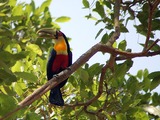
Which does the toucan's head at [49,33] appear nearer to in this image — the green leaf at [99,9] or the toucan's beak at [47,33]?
the toucan's beak at [47,33]

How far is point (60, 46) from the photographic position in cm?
Result: 390

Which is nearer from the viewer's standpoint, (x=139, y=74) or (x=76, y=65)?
(x=76, y=65)

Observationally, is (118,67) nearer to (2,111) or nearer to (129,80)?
(129,80)

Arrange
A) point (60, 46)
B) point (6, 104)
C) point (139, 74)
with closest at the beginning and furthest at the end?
point (6, 104) < point (139, 74) < point (60, 46)

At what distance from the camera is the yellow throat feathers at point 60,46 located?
3865 mm

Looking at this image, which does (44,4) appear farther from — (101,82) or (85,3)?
(101,82)

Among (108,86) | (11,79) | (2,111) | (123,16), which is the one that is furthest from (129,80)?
(2,111)

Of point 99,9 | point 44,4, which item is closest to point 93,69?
point 99,9

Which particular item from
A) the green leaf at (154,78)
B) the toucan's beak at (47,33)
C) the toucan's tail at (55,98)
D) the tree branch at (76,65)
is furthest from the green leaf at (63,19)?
the tree branch at (76,65)

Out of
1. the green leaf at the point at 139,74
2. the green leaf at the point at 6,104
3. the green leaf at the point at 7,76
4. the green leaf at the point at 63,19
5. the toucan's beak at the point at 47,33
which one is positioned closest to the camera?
the green leaf at the point at 6,104

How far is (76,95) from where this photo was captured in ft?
11.5

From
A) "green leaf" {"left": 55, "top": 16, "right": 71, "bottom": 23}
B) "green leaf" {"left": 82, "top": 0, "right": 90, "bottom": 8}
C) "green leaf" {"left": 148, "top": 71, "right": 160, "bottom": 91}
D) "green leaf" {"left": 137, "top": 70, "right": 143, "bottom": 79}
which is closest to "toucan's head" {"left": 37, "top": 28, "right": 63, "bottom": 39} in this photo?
"green leaf" {"left": 55, "top": 16, "right": 71, "bottom": 23}

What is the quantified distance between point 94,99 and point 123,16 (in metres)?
1.11

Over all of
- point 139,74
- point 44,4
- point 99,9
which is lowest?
point 139,74
